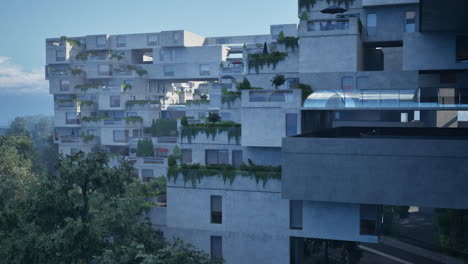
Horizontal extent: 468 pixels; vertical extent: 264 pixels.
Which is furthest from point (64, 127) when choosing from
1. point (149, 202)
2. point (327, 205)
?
point (327, 205)

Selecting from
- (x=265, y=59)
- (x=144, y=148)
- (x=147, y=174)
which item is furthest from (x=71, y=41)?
(x=265, y=59)

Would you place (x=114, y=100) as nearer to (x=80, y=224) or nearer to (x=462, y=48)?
(x=80, y=224)

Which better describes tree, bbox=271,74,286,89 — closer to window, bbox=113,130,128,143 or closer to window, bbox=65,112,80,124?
window, bbox=113,130,128,143

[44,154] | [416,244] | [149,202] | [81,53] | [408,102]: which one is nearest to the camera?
[408,102]

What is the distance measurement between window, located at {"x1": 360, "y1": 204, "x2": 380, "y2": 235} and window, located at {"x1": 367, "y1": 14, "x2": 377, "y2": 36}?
1591cm

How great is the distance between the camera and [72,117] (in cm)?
6669

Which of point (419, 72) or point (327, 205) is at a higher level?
point (419, 72)

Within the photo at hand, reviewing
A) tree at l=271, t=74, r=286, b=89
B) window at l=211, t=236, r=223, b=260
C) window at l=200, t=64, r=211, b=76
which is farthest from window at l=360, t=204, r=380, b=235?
window at l=200, t=64, r=211, b=76

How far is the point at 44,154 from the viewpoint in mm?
84062

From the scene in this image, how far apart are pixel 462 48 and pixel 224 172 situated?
1665cm

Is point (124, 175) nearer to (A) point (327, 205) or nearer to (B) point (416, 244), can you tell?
(A) point (327, 205)

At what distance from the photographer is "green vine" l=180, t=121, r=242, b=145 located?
32469 mm

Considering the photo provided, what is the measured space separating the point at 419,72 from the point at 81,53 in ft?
183

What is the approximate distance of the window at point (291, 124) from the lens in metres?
29.7
